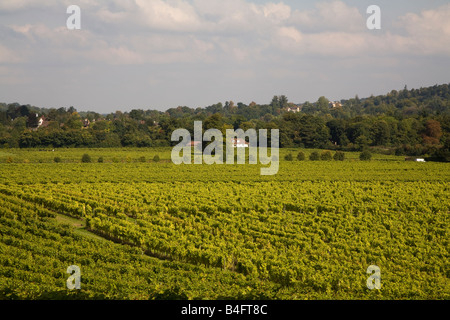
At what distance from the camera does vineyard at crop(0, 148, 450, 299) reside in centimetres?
1579

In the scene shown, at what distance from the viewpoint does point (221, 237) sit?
73.4 feet

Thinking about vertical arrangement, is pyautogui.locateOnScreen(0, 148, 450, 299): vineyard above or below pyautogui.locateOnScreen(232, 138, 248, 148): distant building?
below

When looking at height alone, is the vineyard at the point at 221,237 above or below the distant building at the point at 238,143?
below

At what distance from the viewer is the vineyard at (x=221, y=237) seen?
622 inches

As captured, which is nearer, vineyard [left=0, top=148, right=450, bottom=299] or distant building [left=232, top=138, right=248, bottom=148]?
vineyard [left=0, top=148, right=450, bottom=299]

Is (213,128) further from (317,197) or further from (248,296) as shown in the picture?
(248,296)

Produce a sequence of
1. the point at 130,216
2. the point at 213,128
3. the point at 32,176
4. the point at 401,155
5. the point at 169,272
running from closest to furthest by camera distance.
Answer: the point at 169,272, the point at 130,216, the point at 32,176, the point at 401,155, the point at 213,128

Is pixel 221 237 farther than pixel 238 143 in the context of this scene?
No

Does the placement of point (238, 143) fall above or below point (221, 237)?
above

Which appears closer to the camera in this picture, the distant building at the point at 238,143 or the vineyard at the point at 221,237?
the vineyard at the point at 221,237

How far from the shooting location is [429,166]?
163ft

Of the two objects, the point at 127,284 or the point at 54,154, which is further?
the point at 54,154
